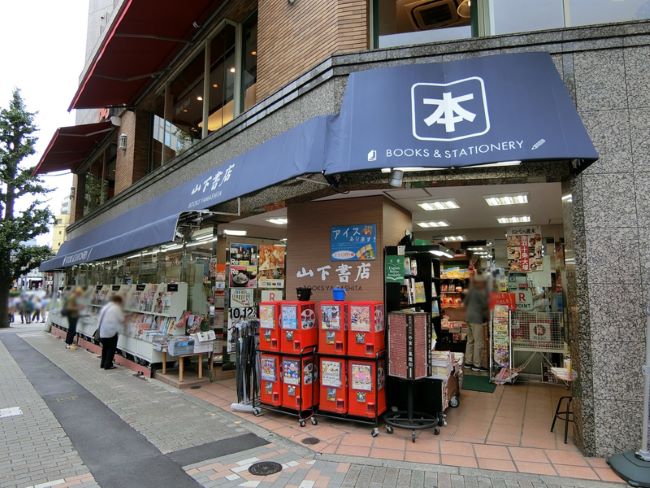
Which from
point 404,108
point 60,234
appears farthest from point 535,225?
point 60,234

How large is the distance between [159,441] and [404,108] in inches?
215

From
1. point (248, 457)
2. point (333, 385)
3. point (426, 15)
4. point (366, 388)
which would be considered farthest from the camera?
point (426, 15)

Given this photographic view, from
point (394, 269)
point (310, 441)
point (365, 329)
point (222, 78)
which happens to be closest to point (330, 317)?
point (365, 329)

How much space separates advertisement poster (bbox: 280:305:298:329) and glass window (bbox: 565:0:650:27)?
562 cm

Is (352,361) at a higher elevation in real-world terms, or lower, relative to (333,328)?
lower

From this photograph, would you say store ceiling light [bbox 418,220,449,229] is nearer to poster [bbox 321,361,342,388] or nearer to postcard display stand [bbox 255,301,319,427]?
postcard display stand [bbox 255,301,319,427]

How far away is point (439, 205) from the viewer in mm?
7969

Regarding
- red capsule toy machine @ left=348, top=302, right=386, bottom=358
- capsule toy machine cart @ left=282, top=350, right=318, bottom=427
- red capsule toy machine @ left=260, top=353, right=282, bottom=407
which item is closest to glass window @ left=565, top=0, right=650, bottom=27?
red capsule toy machine @ left=348, top=302, right=386, bottom=358

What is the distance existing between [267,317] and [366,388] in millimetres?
1903

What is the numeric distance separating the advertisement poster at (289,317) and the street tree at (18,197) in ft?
14.5

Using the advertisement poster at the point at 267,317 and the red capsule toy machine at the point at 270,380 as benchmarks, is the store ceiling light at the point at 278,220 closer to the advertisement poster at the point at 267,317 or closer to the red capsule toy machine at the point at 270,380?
the advertisement poster at the point at 267,317

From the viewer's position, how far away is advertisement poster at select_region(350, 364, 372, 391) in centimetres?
602

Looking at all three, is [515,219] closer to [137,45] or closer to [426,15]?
[426,15]

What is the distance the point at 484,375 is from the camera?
9.67 meters
